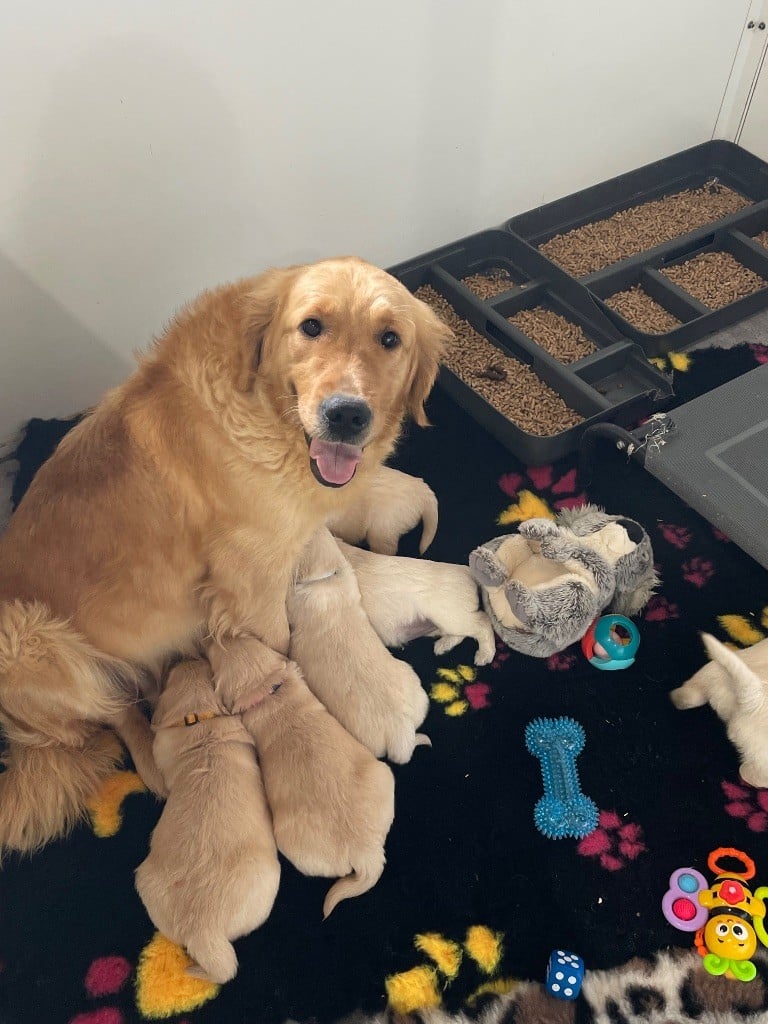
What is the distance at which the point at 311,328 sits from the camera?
1.64m

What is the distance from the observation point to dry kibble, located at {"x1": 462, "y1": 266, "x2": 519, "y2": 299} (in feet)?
10.0

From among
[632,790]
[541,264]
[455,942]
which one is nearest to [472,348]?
[541,264]

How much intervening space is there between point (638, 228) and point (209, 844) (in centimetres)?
271

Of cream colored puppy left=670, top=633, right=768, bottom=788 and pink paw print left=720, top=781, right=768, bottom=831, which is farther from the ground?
cream colored puppy left=670, top=633, right=768, bottom=788

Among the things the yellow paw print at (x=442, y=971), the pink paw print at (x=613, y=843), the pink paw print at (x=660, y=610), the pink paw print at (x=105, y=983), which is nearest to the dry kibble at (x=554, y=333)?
the pink paw print at (x=660, y=610)

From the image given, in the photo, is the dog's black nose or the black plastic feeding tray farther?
the black plastic feeding tray

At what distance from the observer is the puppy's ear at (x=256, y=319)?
169cm

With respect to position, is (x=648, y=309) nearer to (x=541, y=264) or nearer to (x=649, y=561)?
(x=541, y=264)

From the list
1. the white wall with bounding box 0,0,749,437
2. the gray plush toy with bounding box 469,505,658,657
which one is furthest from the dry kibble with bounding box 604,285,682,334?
the gray plush toy with bounding box 469,505,658,657

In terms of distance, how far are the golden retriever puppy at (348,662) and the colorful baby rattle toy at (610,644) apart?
463 mm

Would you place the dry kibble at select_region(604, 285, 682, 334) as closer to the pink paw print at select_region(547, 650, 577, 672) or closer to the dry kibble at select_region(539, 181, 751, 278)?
the dry kibble at select_region(539, 181, 751, 278)

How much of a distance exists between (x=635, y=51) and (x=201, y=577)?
2415 millimetres

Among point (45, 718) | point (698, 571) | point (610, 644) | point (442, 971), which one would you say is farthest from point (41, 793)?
point (698, 571)

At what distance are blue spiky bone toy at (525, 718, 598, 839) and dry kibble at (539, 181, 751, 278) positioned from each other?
1.75 m
